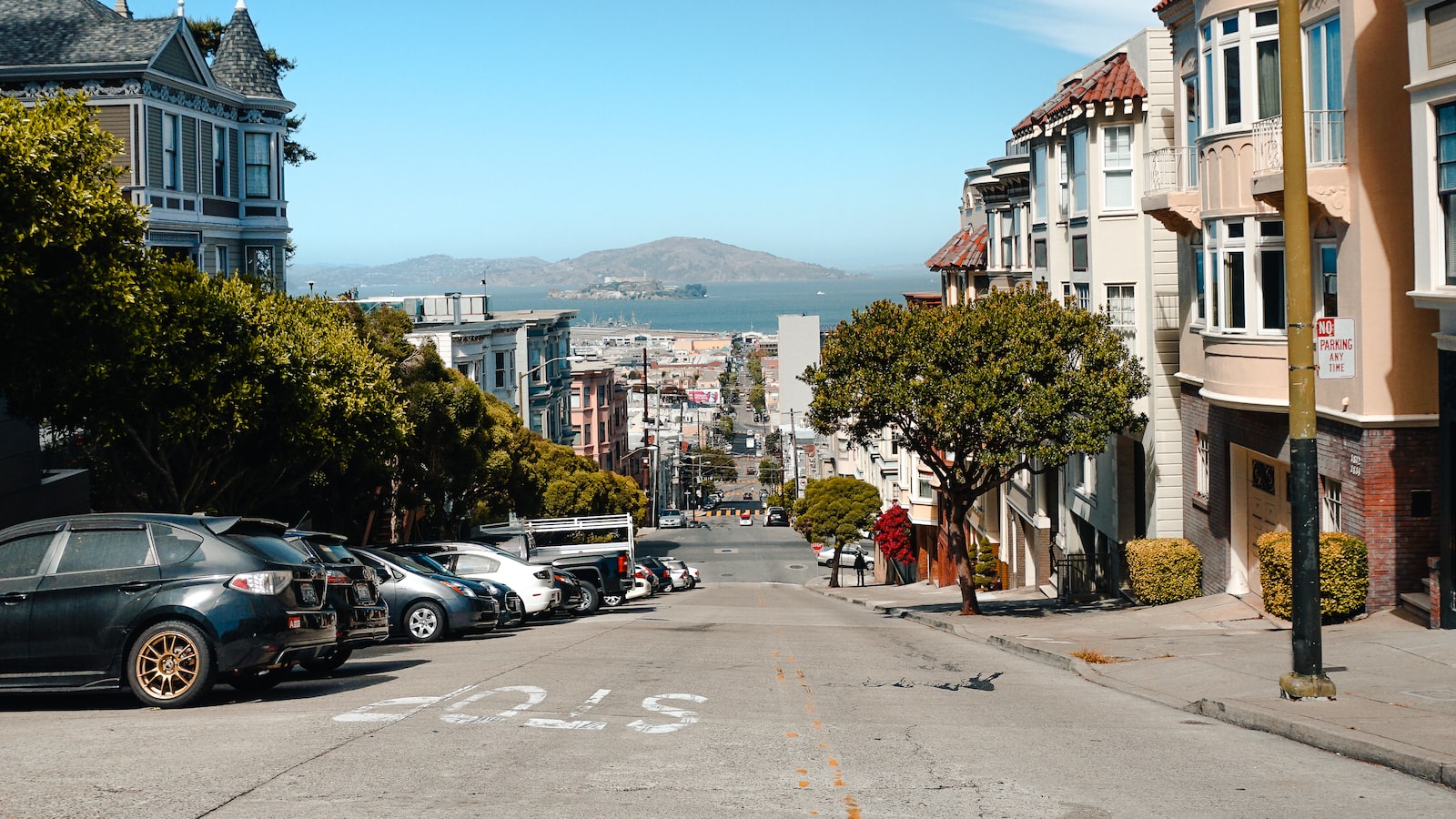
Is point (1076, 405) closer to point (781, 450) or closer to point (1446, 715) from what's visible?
point (1446, 715)

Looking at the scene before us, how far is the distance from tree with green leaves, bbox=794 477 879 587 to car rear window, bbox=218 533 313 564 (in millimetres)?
51099

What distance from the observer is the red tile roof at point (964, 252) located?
160 ft

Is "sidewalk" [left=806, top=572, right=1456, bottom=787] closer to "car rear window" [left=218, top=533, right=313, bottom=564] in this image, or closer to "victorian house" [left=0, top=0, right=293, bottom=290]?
"car rear window" [left=218, top=533, right=313, bottom=564]

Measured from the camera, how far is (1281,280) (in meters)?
21.7

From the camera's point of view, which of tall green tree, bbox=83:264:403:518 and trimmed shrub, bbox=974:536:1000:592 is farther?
trimmed shrub, bbox=974:536:1000:592

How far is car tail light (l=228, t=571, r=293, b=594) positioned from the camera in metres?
12.1

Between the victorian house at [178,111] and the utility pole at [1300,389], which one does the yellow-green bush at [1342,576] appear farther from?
the victorian house at [178,111]

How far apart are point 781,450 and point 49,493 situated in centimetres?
14582

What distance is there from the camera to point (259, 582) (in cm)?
1220

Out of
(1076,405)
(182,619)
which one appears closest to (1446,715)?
(182,619)

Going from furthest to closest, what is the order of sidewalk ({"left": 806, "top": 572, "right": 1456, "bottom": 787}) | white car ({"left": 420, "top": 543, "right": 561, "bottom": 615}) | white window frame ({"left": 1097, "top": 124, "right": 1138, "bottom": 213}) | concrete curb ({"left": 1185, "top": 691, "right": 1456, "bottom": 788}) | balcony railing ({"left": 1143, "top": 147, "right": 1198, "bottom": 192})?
white window frame ({"left": 1097, "top": 124, "right": 1138, "bottom": 213}) < balcony railing ({"left": 1143, "top": 147, "right": 1198, "bottom": 192}) < white car ({"left": 420, "top": 543, "right": 561, "bottom": 615}) < sidewalk ({"left": 806, "top": 572, "right": 1456, "bottom": 787}) < concrete curb ({"left": 1185, "top": 691, "right": 1456, "bottom": 788})

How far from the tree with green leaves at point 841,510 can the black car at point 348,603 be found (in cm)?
4862

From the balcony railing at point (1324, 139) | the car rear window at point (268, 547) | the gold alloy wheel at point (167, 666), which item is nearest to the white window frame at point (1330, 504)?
the balcony railing at point (1324, 139)

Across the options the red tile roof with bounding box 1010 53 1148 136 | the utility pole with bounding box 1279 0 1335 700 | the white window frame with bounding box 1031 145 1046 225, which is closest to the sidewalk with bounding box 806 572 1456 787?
the utility pole with bounding box 1279 0 1335 700
